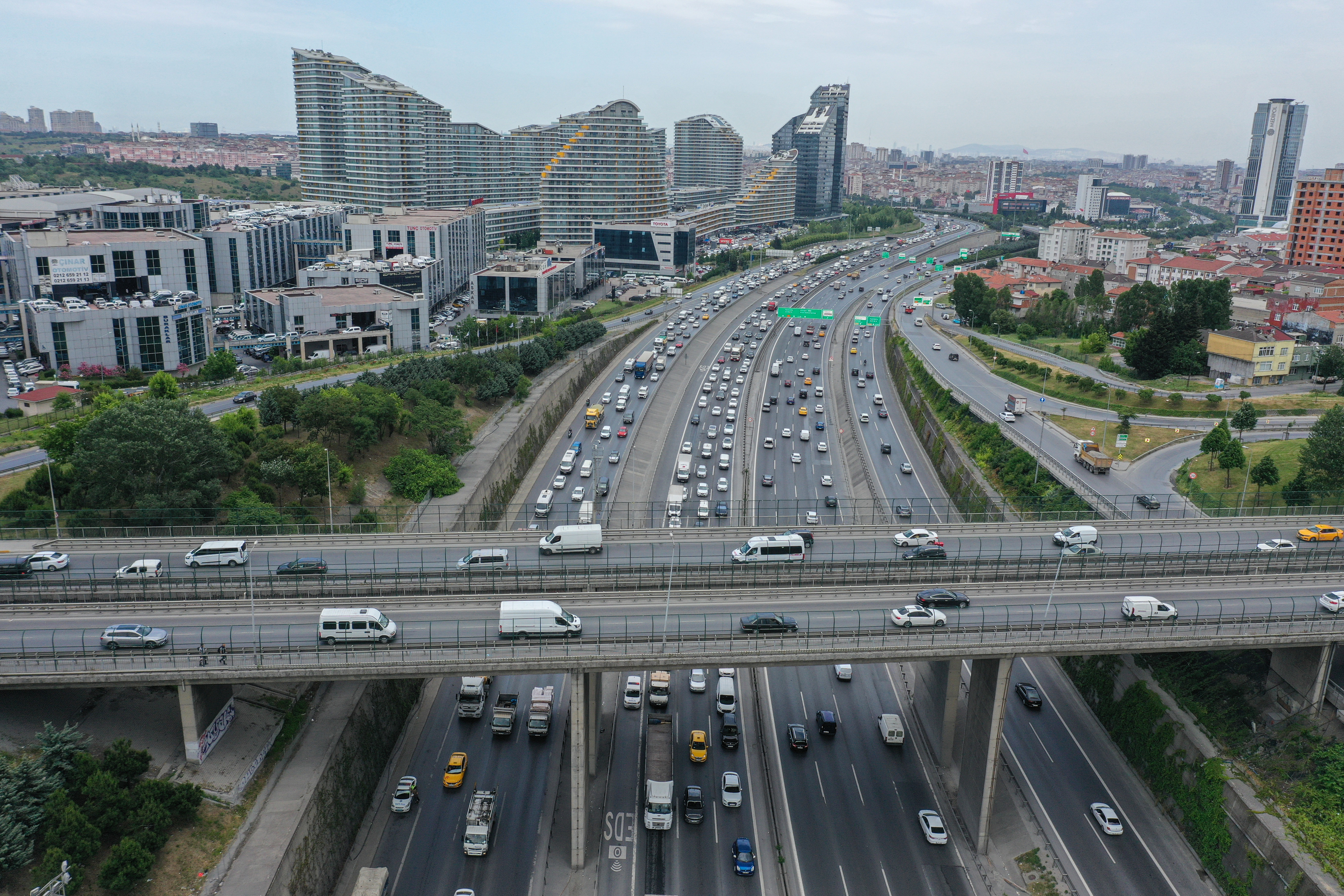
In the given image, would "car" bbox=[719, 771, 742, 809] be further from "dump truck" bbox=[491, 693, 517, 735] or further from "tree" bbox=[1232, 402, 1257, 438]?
"tree" bbox=[1232, 402, 1257, 438]

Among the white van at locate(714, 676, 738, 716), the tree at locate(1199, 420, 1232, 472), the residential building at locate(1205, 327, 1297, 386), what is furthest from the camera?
the residential building at locate(1205, 327, 1297, 386)

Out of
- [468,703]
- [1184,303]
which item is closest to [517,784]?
[468,703]

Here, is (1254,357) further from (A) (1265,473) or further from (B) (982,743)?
(B) (982,743)

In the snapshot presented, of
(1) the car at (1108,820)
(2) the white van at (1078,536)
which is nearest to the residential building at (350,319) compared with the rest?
(2) the white van at (1078,536)

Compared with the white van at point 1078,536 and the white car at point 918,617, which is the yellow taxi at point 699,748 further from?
the white van at point 1078,536

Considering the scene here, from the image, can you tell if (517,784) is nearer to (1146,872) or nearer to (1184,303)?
(1146,872)

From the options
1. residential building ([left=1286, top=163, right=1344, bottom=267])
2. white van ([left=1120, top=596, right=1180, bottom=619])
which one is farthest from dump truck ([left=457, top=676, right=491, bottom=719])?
residential building ([left=1286, top=163, right=1344, bottom=267])

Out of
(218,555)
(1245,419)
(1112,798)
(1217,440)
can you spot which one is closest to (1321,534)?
(1217,440)
